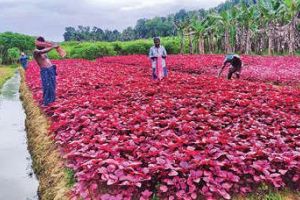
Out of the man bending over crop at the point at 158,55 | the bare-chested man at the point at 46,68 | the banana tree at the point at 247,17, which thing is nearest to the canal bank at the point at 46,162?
the bare-chested man at the point at 46,68

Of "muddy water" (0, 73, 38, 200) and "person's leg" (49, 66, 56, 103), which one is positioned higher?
"person's leg" (49, 66, 56, 103)

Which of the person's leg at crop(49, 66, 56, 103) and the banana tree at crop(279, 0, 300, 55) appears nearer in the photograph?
the person's leg at crop(49, 66, 56, 103)

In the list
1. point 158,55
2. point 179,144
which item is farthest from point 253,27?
point 179,144

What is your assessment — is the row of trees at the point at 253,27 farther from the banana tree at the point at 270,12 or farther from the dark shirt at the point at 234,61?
the dark shirt at the point at 234,61

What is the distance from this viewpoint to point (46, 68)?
10305mm

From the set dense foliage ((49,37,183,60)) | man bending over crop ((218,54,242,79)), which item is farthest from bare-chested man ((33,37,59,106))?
dense foliage ((49,37,183,60))

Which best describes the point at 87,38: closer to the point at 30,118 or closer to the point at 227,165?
the point at 30,118

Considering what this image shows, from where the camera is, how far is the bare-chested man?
10.0 m

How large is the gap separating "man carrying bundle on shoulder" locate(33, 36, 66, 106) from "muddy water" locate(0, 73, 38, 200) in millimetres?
1179

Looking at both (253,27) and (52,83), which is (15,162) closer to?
(52,83)

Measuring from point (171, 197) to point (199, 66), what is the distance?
653 inches

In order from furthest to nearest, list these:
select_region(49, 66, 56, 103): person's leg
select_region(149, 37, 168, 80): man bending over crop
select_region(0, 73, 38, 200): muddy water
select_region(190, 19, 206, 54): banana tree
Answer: select_region(190, 19, 206, 54): banana tree < select_region(149, 37, 168, 80): man bending over crop < select_region(49, 66, 56, 103): person's leg < select_region(0, 73, 38, 200): muddy water

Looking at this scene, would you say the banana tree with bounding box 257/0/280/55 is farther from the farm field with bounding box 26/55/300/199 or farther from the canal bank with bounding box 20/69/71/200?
the canal bank with bounding box 20/69/71/200

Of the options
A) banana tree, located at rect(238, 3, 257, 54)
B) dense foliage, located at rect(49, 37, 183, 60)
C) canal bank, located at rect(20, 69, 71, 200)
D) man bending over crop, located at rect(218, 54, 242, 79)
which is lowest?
dense foliage, located at rect(49, 37, 183, 60)
